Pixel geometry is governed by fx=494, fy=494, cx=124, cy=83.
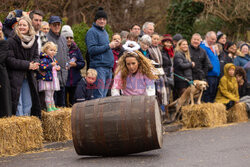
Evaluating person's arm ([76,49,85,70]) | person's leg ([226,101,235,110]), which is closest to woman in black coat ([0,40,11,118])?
person's arm ([76,49,85,70])

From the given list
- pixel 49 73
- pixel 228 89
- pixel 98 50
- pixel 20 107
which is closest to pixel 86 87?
pixel 98 50

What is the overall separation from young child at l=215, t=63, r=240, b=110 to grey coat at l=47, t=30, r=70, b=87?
505 cm

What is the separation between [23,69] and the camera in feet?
29.4

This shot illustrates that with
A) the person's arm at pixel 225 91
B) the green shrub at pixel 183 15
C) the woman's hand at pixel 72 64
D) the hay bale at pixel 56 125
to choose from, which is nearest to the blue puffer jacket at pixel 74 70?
the woman's hand at pixel 72 64

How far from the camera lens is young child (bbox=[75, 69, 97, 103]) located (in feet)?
33.9

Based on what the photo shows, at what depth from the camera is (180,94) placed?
13.0m

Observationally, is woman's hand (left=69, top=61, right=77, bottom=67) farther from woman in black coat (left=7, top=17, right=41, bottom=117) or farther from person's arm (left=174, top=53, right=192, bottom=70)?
person's arm (left=174, top=53, right=192, bottom=70)

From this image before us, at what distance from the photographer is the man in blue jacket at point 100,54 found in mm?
10680

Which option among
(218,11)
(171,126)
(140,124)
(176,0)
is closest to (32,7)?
(171,126)

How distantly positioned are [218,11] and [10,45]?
52.0 ft

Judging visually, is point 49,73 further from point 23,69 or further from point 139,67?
point 139,67

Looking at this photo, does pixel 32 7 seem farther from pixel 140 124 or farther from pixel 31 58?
pixel 140 124

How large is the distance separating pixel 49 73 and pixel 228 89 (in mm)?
6053

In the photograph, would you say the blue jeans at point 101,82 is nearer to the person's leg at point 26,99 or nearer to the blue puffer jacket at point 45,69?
the blue puffer jacket at point 45,69
